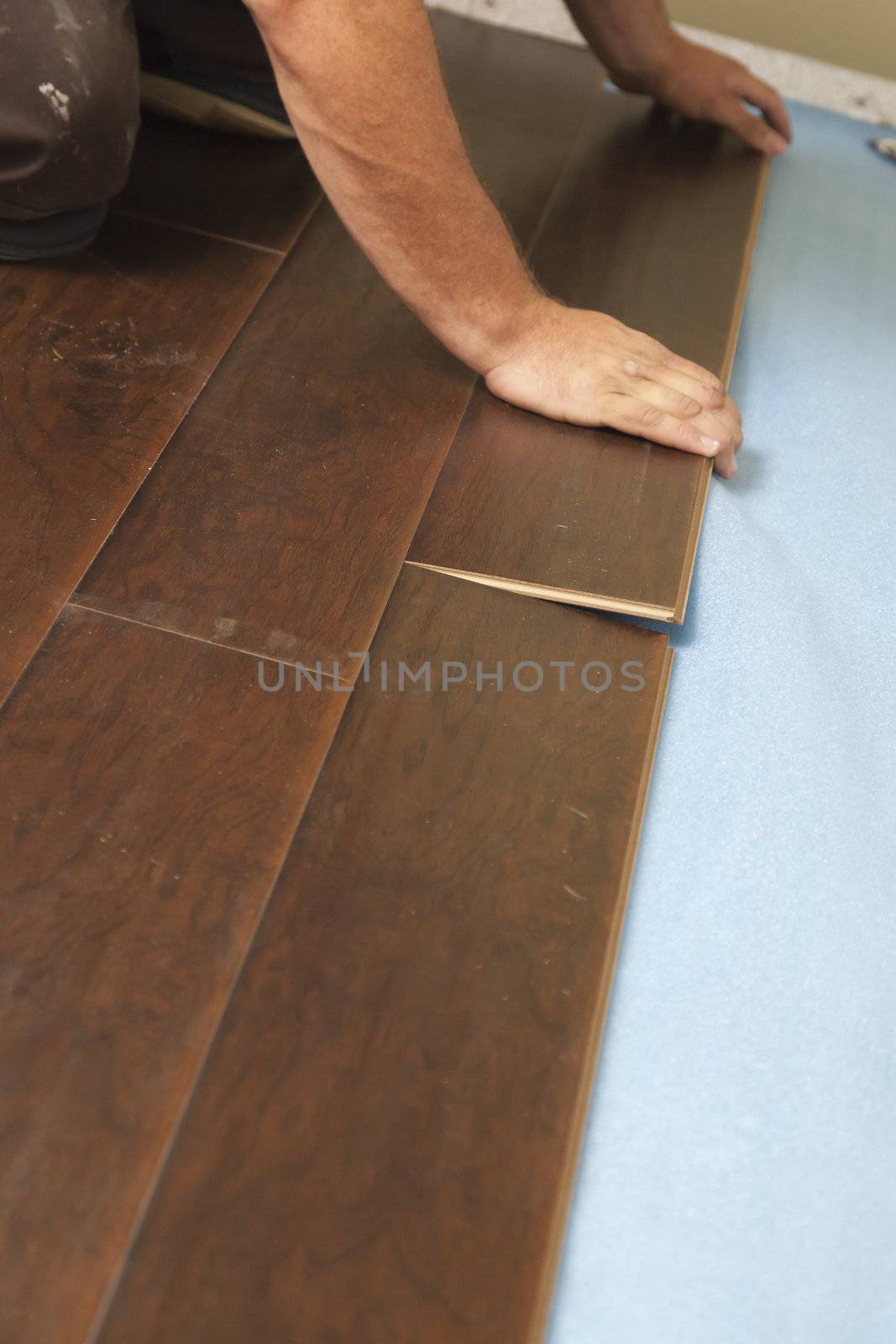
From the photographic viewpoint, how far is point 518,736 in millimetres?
1136

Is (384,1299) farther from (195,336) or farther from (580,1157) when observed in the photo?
(195,336)

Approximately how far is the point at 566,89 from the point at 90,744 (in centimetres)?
169

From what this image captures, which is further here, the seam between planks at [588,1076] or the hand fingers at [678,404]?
the hand fingers at [678,404]

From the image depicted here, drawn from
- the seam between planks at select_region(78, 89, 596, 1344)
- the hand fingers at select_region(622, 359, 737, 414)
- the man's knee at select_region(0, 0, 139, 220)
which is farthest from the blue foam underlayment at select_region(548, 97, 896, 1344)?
the man's knee at select_region(0, 0, 139, 220)

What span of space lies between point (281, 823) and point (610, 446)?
696mm

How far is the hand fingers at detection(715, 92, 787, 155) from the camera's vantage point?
81.0 inches

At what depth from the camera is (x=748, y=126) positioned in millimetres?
2062

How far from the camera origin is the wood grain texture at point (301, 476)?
1.19 meters

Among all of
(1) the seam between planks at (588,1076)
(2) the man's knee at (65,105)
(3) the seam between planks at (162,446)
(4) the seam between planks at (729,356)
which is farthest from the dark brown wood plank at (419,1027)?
(2) the man's knee at (65,105)

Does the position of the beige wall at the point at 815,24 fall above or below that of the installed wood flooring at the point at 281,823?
above

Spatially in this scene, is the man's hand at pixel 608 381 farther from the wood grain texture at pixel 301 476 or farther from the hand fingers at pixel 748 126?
the hand fingers at pixel 748 126

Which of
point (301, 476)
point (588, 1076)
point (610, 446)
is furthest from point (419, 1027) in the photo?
point (610, 446)

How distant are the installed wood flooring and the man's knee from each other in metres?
0.12
